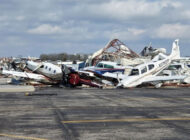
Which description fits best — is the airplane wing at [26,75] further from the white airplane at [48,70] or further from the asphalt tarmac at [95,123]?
the asphalt tarmac at [95,123]

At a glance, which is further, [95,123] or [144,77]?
[144,77]

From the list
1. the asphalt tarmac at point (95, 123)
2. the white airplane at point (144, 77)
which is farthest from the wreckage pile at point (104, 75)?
the asphalt tarmac at point (95, 123)

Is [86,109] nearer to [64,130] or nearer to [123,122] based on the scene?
[123,122]

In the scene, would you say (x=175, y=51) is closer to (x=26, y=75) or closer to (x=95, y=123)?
(x=26, y=75)

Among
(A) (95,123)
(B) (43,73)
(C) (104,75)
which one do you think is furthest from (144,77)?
(A) (95,123)

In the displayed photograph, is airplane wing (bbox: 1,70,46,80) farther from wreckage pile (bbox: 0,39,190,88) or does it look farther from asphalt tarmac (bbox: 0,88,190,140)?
asphalt tarmac (bbox: 0,88,190,140)

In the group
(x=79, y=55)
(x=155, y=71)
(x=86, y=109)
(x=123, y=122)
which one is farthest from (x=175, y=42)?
(x=79, y=55)

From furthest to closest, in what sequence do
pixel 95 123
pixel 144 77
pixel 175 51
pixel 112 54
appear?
pixel 112 54 < pixel 175 51 < pixel 144 77 < pixel 95 123

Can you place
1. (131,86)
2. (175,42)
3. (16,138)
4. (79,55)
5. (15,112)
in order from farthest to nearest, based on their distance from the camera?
1. (79,55)
2. (175,42)
3. (131,86)
4. (15,112)
5. (16,138)

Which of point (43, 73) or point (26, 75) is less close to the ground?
point (43, 73)

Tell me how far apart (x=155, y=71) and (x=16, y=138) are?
25.0m

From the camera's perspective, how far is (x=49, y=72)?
1379 inches

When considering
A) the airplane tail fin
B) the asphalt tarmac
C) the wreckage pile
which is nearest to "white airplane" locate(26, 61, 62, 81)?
the wreckage pile

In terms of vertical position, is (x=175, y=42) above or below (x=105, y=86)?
above
